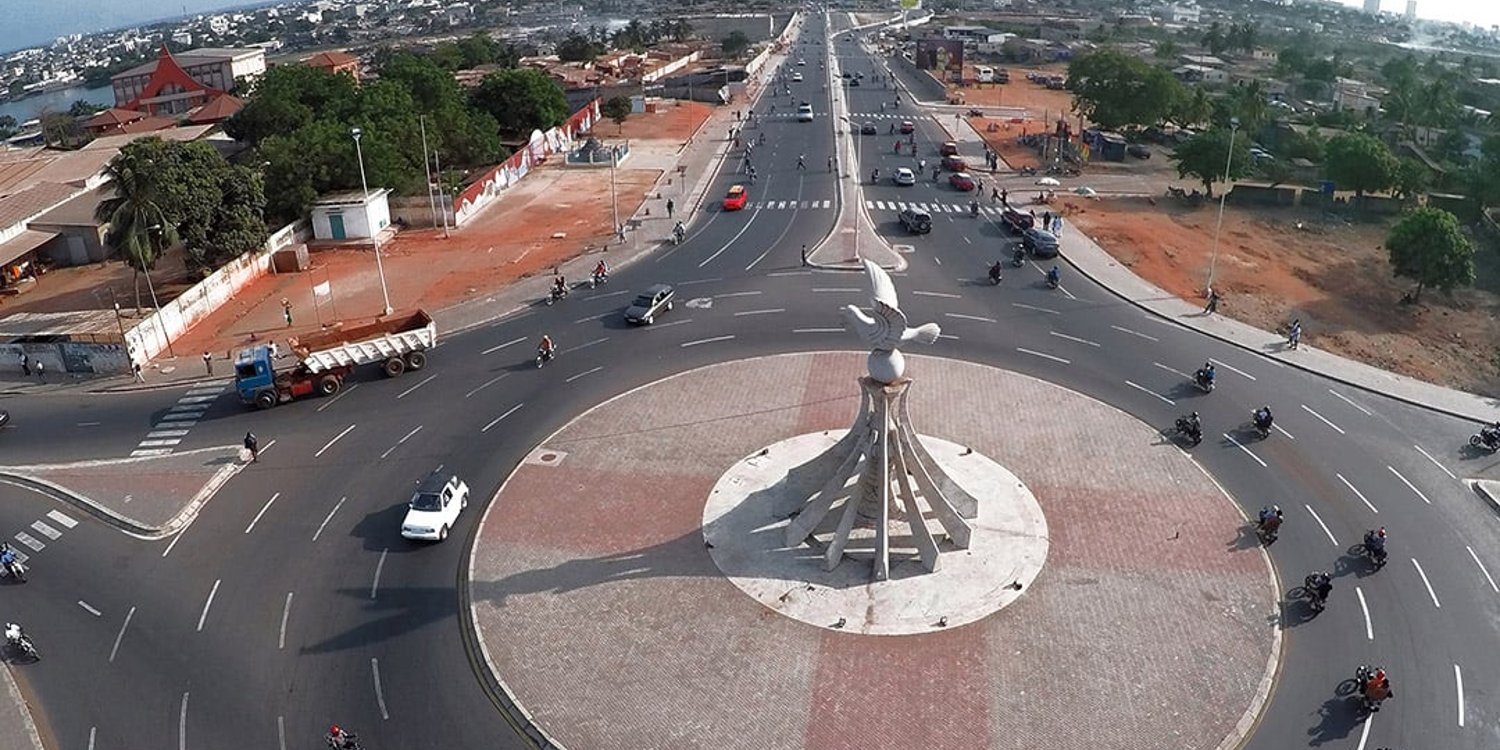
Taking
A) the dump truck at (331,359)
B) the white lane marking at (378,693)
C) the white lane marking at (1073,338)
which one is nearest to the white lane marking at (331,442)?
the dump truck at (331,359)

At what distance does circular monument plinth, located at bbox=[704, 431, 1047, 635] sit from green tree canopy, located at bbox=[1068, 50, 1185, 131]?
249 ft

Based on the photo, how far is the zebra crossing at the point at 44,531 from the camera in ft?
107

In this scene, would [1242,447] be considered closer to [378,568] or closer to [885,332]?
[885,332]

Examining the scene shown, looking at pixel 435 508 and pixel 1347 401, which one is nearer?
pixel 435 508

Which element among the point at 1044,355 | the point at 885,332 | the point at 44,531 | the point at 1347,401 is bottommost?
the point at 1347,401

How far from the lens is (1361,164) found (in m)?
73.4

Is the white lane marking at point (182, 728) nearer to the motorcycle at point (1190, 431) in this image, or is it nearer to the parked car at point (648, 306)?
the parked car at point (648, 306)

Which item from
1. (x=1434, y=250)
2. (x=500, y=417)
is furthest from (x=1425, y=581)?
(x=500, y=417)

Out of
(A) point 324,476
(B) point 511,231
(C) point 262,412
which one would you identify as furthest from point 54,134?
(A) point 324,476

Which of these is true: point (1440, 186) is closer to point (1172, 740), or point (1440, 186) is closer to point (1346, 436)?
point (1346, 436)

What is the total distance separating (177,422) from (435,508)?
17409mm

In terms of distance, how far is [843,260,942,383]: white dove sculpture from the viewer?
28406 mm

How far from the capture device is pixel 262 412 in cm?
4150

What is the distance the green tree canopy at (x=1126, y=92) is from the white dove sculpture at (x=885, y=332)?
3177 inches
